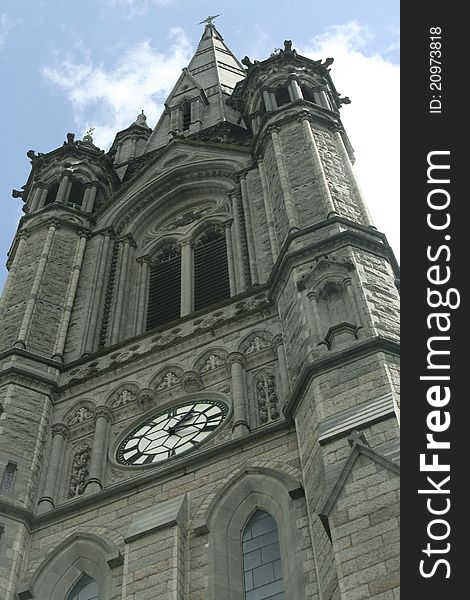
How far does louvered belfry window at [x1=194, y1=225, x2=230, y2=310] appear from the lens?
23.4 m

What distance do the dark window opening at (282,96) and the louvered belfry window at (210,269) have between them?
14.9ft

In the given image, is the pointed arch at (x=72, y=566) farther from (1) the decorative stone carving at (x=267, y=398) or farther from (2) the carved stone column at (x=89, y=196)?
(2) the carved stone column at (x=89, y=196)

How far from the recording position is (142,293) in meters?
25.1

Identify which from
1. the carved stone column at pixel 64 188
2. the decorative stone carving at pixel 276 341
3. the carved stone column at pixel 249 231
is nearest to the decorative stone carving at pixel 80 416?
the decorative stone carving at pixel 276 341

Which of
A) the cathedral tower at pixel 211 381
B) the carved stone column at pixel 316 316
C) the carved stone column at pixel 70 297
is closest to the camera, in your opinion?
the cathedral tower at pixel 211 381

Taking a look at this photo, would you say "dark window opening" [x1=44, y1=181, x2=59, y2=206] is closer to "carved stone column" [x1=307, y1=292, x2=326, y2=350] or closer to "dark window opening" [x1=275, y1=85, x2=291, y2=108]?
"dark window opening" [x1=275, y1=85, x2=291, y2=108]

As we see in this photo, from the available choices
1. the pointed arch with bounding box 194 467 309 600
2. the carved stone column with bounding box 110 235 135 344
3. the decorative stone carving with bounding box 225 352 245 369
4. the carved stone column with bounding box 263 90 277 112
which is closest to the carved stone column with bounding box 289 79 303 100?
the carved stone column with bounding box 263 90 277 112

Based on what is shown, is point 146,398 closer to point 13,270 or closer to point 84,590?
point 84,590

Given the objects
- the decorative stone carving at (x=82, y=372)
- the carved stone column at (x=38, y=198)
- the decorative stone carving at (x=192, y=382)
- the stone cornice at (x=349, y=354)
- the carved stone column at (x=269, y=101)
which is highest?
the carved stone column at (x=269, y=101)

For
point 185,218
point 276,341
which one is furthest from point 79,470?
point 185,218

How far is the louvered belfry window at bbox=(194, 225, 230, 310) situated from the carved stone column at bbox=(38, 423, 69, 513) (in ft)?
16.9

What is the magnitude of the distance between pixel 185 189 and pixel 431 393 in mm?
21065

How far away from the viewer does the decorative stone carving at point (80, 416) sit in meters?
19.2

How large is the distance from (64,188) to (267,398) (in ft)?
47.8
